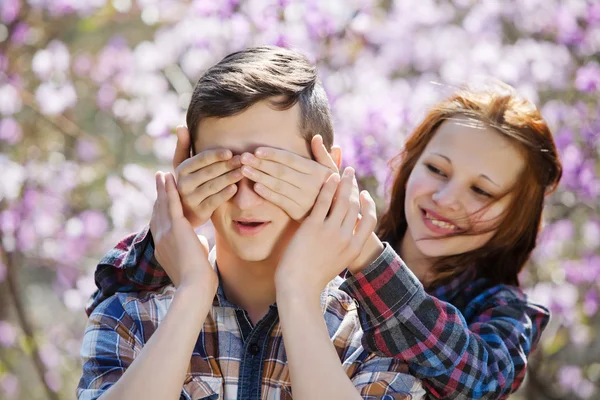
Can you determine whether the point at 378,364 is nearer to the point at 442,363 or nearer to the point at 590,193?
the point at 442,363

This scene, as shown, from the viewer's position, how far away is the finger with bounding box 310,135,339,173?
5.64 ft

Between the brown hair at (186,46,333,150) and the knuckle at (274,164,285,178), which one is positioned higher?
the brown hair at (186,46,333,150)

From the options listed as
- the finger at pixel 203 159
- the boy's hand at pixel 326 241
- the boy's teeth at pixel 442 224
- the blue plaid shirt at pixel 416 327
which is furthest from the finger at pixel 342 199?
the boy's teeth at pixel 442 224

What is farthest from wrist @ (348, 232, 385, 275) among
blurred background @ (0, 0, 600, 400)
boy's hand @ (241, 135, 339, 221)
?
blurred background @ (0, 0, 600, 400)

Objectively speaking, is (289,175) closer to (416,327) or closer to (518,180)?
(416,327)

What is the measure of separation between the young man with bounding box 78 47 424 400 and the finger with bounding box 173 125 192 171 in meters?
0.02

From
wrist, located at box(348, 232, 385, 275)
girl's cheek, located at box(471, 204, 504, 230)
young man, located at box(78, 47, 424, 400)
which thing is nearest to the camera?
young man, located at box(78, 47, 424, 400)

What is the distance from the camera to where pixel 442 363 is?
1.72 metres

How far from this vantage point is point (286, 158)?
1.65 metres

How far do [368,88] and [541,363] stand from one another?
1.35 meters

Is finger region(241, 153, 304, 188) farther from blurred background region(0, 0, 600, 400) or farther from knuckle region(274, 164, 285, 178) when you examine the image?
blurred background region(0, 0, 600, 400)

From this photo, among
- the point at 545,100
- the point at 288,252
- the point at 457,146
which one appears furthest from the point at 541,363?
the point at 288,252

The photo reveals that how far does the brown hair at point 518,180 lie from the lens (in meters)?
2.29

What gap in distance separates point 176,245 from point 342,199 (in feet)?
1.10
